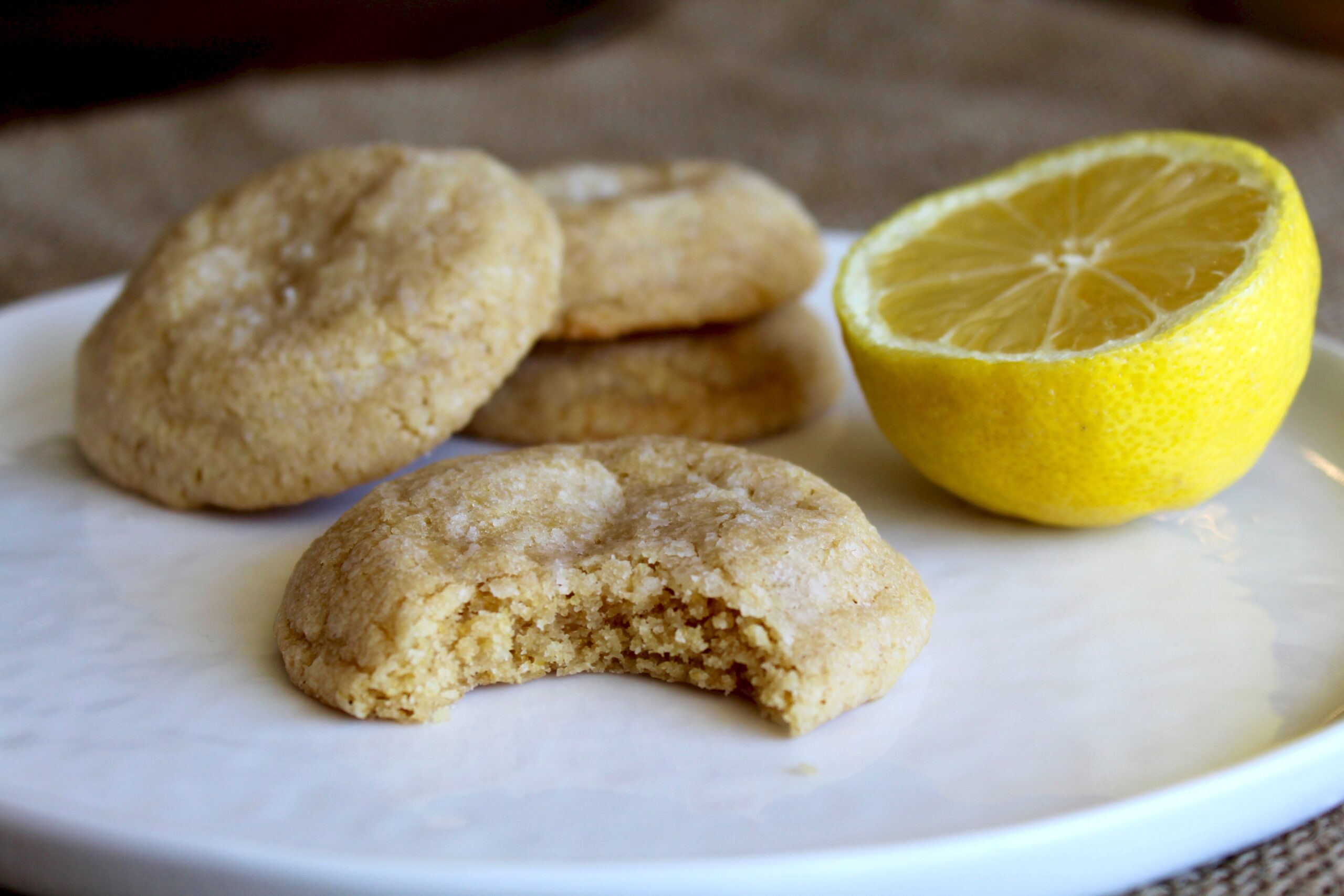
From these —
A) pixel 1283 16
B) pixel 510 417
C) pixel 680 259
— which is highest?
pixel 1283 16

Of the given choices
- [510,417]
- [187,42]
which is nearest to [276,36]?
[187,42]

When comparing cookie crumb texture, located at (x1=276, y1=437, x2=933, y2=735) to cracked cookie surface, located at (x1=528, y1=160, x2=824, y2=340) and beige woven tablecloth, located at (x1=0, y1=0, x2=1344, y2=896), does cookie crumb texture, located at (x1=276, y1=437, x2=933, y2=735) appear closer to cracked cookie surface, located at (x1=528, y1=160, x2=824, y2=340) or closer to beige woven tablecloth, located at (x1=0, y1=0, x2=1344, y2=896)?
cracked cookie surface, located at (x1=528, y1=160, x2=824, y2=340)

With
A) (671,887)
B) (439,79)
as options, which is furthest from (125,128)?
(671,887)

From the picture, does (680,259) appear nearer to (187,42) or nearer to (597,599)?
(597,599)

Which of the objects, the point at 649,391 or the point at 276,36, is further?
the point at 276,36

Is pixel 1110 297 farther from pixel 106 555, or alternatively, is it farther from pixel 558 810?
pixel 106 555

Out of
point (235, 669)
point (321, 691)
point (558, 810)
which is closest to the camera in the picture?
point (558, 810)

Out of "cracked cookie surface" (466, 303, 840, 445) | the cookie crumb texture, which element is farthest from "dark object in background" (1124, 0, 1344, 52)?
the cookie crumb texture
